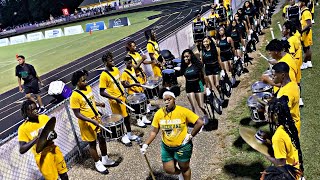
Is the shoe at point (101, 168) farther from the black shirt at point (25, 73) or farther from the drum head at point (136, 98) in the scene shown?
the black shirt at point (25, 73)

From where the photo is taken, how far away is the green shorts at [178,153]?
227 inches

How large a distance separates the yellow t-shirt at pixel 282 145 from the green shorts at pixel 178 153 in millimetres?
1920

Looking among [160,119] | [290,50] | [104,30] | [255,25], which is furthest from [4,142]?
[104,30]

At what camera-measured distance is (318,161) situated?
6500mm

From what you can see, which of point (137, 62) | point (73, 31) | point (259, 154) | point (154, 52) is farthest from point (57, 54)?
point (259, 154)

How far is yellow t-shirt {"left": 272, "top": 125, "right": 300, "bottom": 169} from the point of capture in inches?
159

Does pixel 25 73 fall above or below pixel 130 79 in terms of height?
below

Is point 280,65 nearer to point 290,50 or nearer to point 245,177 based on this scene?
point 245,177

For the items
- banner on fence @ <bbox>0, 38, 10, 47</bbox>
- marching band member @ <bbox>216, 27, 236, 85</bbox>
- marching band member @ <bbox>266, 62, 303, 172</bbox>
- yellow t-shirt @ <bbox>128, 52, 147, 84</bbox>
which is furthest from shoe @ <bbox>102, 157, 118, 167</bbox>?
banner on fence @ <bbox>0, 38, 10, 47</bbox>

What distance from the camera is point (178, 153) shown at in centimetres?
578

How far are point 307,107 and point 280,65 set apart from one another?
14.5 feet

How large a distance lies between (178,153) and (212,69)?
4.84m

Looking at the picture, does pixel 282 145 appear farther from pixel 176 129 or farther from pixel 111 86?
pixel 111 86

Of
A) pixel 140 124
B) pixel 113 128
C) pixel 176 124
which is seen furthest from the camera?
pixel 140 124
